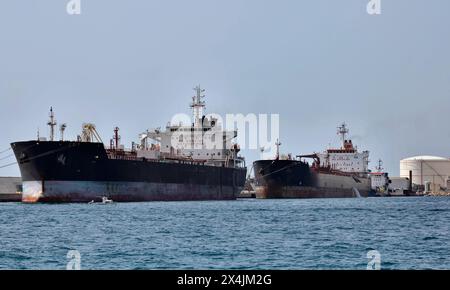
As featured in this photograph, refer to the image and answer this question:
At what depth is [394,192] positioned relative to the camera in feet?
517

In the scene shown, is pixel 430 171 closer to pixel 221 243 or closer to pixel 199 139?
pixel 199 139

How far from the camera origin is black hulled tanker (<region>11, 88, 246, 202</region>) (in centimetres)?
6016

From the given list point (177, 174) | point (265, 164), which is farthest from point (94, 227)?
point (265, 164)

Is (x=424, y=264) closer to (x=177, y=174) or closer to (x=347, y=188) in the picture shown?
(x=177, y=174)

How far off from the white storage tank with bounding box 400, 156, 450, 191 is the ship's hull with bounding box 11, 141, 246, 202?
112 meters

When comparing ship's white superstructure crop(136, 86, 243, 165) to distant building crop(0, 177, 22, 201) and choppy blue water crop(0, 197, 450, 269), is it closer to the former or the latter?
distant building crop(0, 177, 22, 201)

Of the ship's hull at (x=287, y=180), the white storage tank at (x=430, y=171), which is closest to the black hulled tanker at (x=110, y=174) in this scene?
the ship's hull at (x=287, y=180)

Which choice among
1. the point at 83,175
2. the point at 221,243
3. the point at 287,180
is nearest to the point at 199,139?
the point at 287,180

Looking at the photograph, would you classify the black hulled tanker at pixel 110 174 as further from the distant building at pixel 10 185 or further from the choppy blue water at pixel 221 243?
the choppy blue water at pixel 221 243

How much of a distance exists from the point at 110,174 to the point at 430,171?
12178 cm

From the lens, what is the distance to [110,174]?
6338 centimetres

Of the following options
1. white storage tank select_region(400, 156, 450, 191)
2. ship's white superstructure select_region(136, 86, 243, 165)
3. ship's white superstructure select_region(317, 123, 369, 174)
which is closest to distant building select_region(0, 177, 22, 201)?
ship's white superstructure select_region(136, 86, 243, 165)

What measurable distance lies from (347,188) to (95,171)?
206 ft
